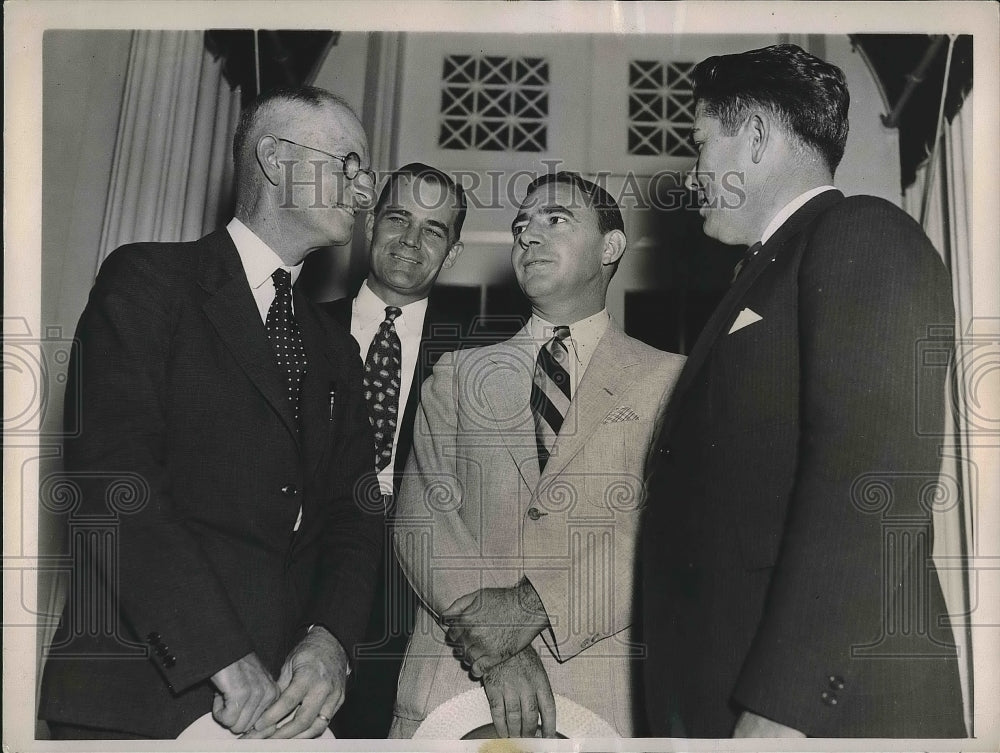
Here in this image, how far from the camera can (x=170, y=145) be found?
2186 mm

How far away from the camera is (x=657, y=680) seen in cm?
201

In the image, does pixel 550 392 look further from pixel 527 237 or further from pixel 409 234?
pixel 409 234

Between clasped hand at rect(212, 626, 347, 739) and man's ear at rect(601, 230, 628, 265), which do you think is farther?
man's ear at rect(601, 230, 628, 265)

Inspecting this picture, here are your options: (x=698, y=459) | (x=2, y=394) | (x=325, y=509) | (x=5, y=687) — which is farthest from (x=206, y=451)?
(x=698, y=459)

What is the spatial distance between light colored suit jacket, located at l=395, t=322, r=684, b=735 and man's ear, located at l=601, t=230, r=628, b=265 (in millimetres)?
142

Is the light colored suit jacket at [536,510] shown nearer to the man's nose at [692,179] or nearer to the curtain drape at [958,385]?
the man's nose at [692,179]

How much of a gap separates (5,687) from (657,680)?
52.7 inches

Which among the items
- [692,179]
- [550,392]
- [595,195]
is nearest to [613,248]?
[595,195]

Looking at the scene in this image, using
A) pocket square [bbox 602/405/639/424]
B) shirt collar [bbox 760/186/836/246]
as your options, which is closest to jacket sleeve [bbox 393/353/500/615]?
pocket square [bbox 602/405/639/424]

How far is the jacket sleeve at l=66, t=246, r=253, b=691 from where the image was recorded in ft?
6.26

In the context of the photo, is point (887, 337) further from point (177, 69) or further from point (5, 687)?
point (5, 687)

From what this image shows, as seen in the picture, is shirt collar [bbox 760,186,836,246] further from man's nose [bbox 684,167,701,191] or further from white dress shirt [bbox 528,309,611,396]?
white dress shirt [bbox 528,309,611,396]

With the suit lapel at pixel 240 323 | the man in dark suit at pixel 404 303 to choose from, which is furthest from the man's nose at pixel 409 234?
the suit lapel at pixel 240 323

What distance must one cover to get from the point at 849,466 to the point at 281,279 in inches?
46.8
